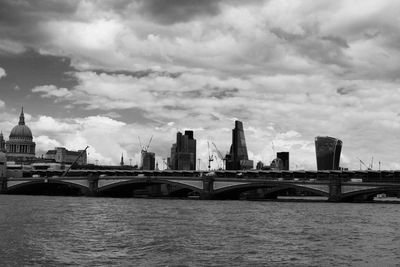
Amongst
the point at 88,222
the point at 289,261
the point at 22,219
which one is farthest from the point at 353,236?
the point at 22,219

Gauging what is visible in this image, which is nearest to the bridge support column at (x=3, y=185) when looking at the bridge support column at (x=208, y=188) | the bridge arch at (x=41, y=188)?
the bridge arch at (x=41, y=188)

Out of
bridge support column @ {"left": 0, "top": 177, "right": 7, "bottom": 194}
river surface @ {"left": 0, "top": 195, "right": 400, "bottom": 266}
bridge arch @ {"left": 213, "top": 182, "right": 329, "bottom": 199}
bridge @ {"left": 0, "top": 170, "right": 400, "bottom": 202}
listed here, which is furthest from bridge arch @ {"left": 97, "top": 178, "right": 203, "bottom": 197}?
river surface @ {"left": 0, "top": 195, "right": 400, "bottom": 266}

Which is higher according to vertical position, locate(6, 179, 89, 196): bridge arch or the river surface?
locate(6, 179, 89, 196): bridge arch

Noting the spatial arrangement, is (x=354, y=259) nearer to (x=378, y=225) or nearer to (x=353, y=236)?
(x=353, y=236)

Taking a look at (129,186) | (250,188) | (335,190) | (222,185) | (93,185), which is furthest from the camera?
(129,186)

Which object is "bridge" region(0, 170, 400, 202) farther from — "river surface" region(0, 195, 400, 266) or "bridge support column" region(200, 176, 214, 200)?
"river surface" region(0, 195, 400, 266)

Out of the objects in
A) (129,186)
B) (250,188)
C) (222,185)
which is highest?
(222,185)

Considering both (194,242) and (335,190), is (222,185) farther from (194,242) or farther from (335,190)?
(194,242)

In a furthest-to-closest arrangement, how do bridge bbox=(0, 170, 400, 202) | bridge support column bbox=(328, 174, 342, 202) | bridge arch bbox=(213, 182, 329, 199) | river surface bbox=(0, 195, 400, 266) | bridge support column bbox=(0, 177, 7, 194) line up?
bridge support column bbox=(0, 177, 7, 194), bridge arch bbox=(213, 182, 329, 199), bridge support column bbox=(328, 174, 342, 202), bridge bbox=(0, 170, 400, 202), river surface bbox=(0, 195, 400, 266)

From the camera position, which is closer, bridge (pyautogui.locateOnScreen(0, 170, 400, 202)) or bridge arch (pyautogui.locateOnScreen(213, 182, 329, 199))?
bridge (pyautogui.locateOnScreen(0, 170, 400, 202))

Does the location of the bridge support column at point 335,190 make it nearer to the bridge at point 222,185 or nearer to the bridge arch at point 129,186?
the bridge at point 222,185

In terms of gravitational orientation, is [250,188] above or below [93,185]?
below

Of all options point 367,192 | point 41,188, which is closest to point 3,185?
point 41,188

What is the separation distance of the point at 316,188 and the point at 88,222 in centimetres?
7608
